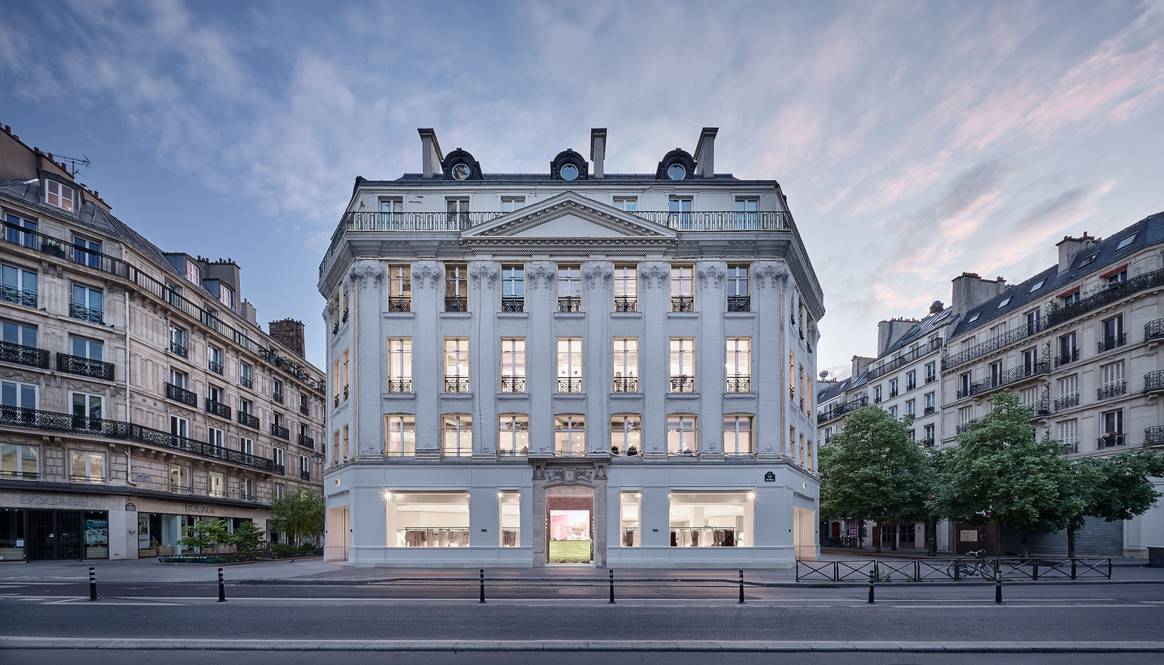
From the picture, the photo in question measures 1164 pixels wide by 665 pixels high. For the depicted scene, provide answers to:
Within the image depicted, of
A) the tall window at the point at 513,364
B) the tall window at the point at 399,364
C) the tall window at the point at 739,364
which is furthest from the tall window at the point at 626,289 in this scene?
the tall window at the point at 399,364

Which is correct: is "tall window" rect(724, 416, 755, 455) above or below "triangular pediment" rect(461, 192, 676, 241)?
below

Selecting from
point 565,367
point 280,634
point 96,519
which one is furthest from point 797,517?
point 96,519

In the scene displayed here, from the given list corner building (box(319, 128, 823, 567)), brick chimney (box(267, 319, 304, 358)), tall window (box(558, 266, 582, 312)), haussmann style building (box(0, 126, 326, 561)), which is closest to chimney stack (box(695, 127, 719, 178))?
corner building (box(319, 128, 823, 567))

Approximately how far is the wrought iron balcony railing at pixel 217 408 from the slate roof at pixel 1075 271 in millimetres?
58720

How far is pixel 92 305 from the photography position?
41.7 metres

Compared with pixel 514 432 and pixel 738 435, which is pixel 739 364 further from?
pixel 514 432

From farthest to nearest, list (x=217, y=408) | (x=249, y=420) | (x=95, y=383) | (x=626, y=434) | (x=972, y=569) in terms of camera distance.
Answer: (x=249, y=420) < (x=217, y=408) < (x=95, y=383) < (x=626, y=434) < (x=972, y=569)

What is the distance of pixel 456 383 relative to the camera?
34156 millimetres

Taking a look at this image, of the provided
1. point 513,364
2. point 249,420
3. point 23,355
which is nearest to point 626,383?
point 513,364

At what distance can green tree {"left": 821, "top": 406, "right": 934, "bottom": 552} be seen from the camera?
161 ft

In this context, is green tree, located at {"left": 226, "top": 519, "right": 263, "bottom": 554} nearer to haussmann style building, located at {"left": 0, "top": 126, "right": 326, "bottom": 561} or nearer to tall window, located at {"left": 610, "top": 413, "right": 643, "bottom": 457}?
haussmann style building, located at {"left": 0, "top": 126, "right": 326, "bottom": 561}

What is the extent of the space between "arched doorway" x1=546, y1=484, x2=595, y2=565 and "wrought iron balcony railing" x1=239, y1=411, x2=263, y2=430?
34.6 metres

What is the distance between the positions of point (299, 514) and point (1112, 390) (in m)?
50.0

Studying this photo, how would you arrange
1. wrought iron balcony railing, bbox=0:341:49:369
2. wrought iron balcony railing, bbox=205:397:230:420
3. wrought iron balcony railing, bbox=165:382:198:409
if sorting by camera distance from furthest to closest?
1. wrought iron balcony railing, bbox=205:397:230:420
2. wrought iron balcony railing, bbox=165:382:198:409
3. wrought iron balcony railing, bbox=0:341:49:369
